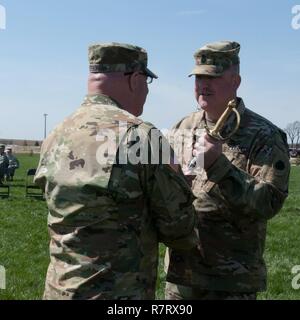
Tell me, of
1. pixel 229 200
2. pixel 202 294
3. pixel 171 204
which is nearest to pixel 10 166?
pixel 202 294

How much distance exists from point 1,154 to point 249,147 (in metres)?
20.3

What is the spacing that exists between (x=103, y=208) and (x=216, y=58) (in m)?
1.49

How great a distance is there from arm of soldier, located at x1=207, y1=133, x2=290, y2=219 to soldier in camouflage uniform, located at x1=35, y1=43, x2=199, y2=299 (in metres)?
0.50

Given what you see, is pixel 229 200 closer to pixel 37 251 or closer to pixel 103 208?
pixel 103 208

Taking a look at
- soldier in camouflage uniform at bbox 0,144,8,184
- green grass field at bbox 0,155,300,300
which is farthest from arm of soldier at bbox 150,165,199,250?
soldier in camouflage uniform at bbox 0,144,8,184

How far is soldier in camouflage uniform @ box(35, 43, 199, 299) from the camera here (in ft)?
9.47

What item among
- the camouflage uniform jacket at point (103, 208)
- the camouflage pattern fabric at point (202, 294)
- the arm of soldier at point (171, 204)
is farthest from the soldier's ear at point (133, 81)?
the camouflage pattern fabric at point (202, 294)

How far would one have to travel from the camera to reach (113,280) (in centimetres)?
292

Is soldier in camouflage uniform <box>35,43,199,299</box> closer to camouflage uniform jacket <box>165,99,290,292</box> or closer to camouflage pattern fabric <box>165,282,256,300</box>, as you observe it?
camouflage uniform jacket <box>165,99,290,292</box>

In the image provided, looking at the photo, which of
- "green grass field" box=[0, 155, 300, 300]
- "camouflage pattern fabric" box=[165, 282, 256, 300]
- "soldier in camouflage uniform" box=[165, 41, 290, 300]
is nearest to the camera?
"soldier in camouflage uniform" box=[165, 41, 290, 300]

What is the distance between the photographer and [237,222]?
372 cm

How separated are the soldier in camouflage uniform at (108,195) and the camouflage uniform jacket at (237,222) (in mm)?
644
